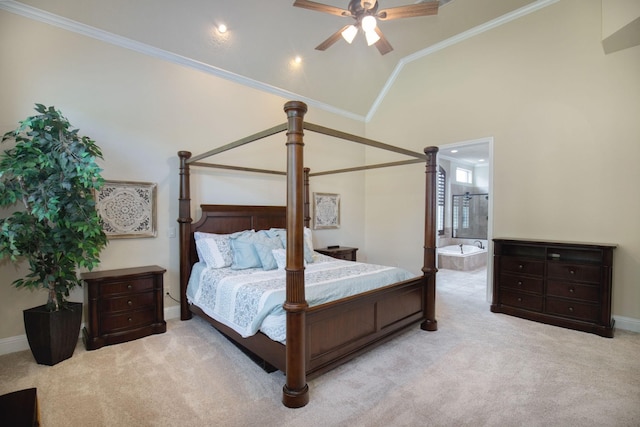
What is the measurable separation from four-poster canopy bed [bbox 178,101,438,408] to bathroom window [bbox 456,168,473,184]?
19.1ft

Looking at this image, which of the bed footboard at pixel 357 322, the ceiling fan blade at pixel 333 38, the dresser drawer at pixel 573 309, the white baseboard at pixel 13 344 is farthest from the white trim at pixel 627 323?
the white baseboard at pixel 13 344

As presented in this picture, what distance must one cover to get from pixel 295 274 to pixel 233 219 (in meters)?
2.22

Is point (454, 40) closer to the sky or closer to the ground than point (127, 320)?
closer to the sky

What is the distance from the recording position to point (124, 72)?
3324mm

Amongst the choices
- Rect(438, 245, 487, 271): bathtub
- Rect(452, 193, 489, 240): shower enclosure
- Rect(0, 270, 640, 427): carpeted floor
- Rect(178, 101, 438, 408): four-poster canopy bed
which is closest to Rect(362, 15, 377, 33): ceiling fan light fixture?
Rect(178, 101, 438, 408): four-poster canopy bed

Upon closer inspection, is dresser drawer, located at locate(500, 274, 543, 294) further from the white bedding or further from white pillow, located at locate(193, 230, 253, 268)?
white pillow, located at locate(193, 230, 253, 268)

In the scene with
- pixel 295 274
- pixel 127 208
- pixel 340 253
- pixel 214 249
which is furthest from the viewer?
pixel 340 253

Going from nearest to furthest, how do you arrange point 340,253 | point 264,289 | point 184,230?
1. point 264,289
2. point 184,230
3. point 340,253

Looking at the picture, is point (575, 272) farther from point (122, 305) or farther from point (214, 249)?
point (122, 305)

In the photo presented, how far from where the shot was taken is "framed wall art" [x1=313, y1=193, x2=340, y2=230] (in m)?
5.16

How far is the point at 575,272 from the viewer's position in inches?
134

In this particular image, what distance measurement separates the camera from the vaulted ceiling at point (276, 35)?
3053 mm

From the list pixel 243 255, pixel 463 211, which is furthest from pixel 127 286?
pixel 463 211

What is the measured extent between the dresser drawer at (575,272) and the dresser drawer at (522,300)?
1.15 feet
